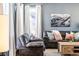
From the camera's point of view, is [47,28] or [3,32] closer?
[3,32]

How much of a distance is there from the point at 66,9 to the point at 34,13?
0.92m

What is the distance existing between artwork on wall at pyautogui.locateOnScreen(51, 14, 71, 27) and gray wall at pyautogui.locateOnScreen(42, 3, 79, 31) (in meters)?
0.09

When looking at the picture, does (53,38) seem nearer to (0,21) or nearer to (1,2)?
(1,2)

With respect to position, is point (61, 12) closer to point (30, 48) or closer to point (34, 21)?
point (34, 21)

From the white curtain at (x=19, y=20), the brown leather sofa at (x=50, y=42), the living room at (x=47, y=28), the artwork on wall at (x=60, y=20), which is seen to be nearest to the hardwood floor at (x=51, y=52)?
the living room at (x=47, y=28)

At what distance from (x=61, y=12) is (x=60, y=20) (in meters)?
Result: 0.23

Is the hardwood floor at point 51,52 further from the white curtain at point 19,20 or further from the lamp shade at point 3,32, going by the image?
the lamp shade at point 3,32

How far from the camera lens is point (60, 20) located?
5133 mm

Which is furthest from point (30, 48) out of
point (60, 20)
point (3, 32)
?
point (3, 32)

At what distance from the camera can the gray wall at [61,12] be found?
190 inches

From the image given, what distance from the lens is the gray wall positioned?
15.8ft

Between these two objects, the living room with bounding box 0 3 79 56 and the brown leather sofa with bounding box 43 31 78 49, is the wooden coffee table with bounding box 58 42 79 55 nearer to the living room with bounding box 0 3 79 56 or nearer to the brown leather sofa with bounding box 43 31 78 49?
the living room with bounding box 0 3 79 56

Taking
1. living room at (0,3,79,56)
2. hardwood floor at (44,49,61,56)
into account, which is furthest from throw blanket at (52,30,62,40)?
hardwood floor at (44,49,61,56)

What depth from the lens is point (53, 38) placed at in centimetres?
485
